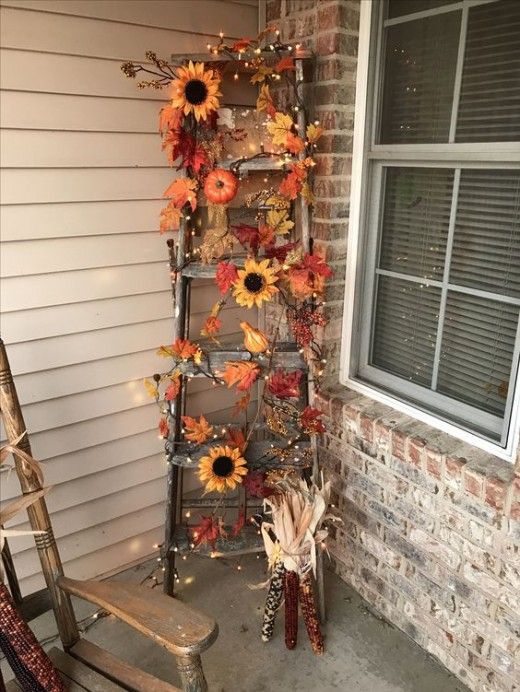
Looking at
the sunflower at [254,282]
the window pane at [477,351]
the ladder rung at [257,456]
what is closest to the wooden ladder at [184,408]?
the ladder rung at [257,456]

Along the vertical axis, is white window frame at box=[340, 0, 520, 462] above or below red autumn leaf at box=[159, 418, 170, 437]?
above

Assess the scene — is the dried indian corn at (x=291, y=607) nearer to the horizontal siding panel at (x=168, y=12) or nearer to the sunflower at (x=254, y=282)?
the sunflower at (x=254, y=282)

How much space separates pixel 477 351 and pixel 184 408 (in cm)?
115

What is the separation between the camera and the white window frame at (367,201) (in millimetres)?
1609

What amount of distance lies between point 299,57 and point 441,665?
207cm

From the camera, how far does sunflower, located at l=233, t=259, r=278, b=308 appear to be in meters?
1.72

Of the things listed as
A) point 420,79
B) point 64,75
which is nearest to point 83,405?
point 64,75

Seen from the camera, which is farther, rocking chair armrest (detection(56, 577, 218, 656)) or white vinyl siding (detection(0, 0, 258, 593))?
white vinyl siding (detection(0, 0, 258, 593))

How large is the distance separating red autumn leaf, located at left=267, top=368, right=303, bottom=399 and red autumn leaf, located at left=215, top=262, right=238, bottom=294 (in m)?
0.41

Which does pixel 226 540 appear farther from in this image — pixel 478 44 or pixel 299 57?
pixel 478 44

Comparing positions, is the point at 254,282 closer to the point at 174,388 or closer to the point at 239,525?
the point at 174,388

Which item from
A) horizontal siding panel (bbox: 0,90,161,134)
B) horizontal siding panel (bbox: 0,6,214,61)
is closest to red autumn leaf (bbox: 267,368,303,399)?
horizontal siding panel (bbox: 0,90,161,134)

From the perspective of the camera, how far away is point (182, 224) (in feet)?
6.07

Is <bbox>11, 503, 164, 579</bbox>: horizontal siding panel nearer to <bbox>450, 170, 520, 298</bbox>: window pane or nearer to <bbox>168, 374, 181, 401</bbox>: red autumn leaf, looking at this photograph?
<bbox>168, 374, 181, 401</bbox>: red autumn leaf
